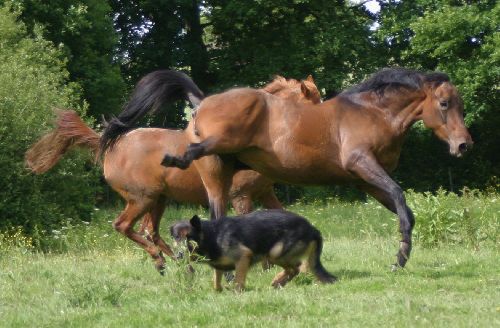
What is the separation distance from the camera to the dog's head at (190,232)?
1016 cm

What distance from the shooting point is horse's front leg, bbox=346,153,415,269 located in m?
10.9

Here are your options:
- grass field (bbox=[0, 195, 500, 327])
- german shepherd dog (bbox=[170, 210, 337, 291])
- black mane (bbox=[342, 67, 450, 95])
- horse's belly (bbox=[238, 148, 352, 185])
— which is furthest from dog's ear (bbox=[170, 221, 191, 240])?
black mane (bbox=[342, 67, 450, 95])

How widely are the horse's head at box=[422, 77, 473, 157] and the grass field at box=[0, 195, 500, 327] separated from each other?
1.39 metres

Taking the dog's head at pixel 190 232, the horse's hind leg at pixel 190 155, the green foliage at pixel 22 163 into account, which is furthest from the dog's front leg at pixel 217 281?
the green foliage at pixel 22 163

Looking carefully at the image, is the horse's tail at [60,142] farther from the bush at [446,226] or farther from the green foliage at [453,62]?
the green foliage at [453,62]

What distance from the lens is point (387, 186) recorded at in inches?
428

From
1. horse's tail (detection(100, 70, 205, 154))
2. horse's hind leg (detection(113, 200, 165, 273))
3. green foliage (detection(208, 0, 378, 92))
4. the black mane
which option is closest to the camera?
the black mane

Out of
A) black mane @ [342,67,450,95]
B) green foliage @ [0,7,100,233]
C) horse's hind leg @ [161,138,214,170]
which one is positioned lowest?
green foliage @ [0,7,100,233]

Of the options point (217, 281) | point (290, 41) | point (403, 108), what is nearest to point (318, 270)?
point (217, 281)

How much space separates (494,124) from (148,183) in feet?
82.5

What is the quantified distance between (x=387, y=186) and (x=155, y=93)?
4184 mm

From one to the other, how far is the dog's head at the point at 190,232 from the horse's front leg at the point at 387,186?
1913 millimetres

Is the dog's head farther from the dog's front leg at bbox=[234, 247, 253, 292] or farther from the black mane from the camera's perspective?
the black mane

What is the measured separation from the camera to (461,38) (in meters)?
32.7
